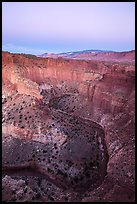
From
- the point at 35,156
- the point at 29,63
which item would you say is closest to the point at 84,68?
the point at 29,63

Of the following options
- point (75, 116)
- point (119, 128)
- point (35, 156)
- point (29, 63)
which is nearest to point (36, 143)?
point (35, 156)

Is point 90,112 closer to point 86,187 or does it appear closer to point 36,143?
point 36,143

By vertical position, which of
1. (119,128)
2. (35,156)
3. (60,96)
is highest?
(60,96)

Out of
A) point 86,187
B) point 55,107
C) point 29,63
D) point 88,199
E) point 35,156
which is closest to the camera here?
point 88,199

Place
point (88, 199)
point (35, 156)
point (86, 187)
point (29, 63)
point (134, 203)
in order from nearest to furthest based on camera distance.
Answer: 1. point (134, 203)
2. point (88, 199)
3. point (86, 187)
4. point (35, 156)
5. point (29, 63)

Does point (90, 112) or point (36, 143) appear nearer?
point (36, 143)

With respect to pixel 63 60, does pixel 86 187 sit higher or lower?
lower

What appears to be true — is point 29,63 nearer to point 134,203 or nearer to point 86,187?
point 86,187
